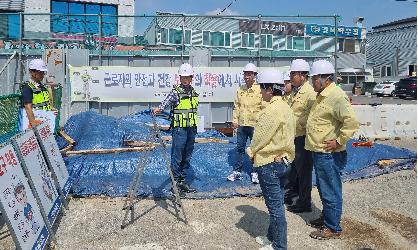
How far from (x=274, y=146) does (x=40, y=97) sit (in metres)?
4.54

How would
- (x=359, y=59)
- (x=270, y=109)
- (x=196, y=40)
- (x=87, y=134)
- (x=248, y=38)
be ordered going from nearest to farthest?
(x=270, y=109) → (x=87, y=134) → (x=248, y=38) → (x=196, y=40) → (x=359, y=59)

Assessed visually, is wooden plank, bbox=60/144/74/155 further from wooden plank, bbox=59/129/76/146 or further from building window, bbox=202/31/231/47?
building window, bbox=202/31/231/47

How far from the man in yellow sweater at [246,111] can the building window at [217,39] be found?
1199cm

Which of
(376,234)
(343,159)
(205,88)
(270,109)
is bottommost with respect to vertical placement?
(376,234)

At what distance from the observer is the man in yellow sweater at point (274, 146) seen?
4.53 m

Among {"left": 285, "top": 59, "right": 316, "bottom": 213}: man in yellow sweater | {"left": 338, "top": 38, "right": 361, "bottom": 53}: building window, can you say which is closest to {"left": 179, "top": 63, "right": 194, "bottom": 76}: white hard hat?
{"left": 285, "top": 59, "right": 316, "bottom": 213}: man in yellow sweater

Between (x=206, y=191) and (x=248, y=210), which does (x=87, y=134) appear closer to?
(x=206, y=191)

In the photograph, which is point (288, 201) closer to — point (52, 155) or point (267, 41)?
point (52, 155)

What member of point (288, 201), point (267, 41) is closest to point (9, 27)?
point (267, 41)

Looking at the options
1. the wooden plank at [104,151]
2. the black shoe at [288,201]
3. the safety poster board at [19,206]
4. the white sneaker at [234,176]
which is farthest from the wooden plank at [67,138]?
the black shoe at [288,201]

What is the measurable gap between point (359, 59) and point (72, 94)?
36907mm

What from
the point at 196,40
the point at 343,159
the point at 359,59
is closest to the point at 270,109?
the point at 343,159

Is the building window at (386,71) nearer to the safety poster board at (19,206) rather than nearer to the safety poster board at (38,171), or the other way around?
the safety poster board at (38,171)

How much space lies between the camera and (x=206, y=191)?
22.9 feet
